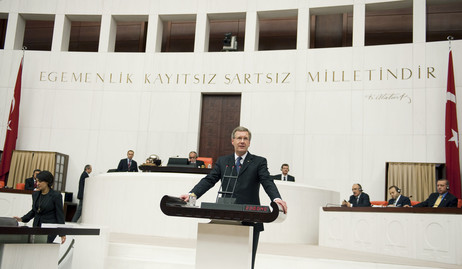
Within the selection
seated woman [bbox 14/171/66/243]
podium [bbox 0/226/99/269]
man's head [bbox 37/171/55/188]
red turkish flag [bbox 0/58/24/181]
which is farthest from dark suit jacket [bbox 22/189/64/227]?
red turkish flag [bbox 0/58/24/181]

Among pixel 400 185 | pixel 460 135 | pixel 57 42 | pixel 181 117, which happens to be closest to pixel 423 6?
pixel 460 135

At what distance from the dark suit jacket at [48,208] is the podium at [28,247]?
2.85 feet

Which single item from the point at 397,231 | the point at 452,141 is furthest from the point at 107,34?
the point at 397,231

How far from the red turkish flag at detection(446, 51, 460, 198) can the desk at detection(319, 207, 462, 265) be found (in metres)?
3.77

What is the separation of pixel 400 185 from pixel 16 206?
861 centimetres

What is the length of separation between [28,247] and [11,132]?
11.0 m

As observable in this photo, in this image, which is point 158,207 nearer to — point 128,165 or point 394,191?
point 128,165

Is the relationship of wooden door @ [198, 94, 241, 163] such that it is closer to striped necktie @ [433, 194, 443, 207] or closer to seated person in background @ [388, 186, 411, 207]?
seated person in background @ [388, 186, 411, 207]

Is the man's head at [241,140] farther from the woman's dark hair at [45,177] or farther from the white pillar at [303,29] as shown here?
the white pillar at [303,29]

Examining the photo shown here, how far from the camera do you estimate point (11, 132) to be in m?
14.2

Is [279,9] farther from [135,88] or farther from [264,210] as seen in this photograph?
[264,210]

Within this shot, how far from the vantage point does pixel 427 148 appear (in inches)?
485

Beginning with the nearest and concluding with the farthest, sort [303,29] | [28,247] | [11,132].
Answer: [28,247], [303,29], [11,132]

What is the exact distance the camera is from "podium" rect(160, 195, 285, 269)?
127 inches
